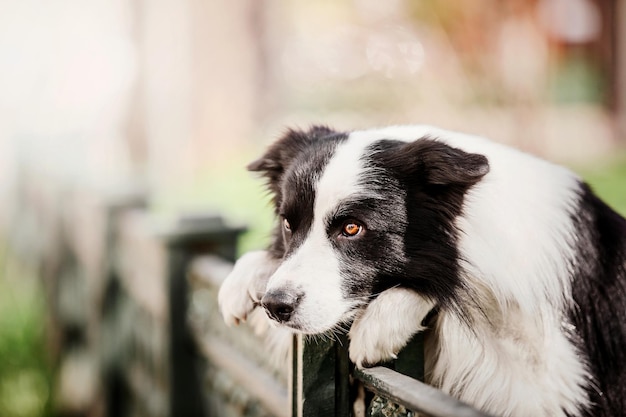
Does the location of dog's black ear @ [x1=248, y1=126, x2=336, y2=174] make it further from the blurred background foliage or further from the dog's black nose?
the blurred background foliage

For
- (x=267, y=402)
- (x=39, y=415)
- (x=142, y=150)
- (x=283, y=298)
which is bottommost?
(x=39, y=415)

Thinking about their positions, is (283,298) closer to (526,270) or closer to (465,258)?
(465,258)

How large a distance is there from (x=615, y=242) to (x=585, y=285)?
15 centimetres

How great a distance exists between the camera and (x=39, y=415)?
189 inches

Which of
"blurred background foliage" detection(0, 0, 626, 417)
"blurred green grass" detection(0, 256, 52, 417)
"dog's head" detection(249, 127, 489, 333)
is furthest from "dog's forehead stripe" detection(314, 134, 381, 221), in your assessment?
"blurred background foliage" detection(0, 0, 626, 417)

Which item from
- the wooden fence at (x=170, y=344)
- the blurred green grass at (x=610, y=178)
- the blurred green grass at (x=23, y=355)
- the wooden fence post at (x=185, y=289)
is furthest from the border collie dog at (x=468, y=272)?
the blurred green grass at (x=610, y=178)

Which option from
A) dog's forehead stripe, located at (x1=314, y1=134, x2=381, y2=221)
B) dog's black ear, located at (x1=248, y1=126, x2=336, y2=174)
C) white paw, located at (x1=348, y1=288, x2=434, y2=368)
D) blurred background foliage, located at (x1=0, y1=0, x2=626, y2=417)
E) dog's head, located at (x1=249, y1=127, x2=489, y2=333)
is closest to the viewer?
white paw, located at (x1=348, y1=288, x2=434, y2=368)

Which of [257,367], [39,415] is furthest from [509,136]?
[257,367]

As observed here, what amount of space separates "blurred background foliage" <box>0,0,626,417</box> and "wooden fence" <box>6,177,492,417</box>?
0.57 m

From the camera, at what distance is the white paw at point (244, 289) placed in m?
1.98

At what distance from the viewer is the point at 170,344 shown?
3039 millimetres

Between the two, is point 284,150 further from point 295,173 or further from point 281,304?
point 281,304

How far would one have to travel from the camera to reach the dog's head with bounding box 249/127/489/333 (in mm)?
1744

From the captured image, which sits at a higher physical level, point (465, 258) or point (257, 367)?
point (465, 258)
